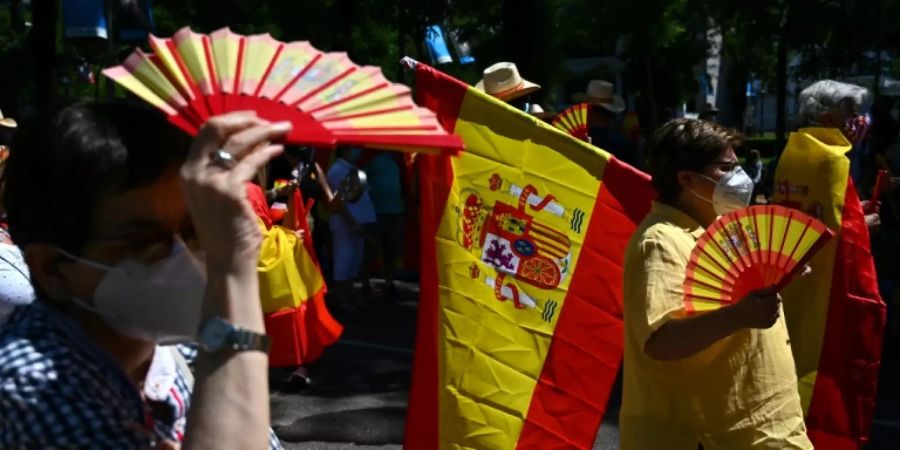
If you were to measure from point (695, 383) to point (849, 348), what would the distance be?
1.83m

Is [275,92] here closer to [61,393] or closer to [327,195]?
[61,393]

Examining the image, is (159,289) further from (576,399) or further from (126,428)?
(576,399)

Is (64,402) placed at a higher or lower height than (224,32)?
lower

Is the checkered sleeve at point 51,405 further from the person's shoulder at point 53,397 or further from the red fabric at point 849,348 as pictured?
the red fabric at point 849,348

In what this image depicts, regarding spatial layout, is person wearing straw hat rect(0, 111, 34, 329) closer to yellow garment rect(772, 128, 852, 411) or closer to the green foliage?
yellow garment rect(772, 128, 852, 411)

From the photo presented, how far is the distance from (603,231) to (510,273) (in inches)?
13.0

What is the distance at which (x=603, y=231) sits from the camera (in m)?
4.06

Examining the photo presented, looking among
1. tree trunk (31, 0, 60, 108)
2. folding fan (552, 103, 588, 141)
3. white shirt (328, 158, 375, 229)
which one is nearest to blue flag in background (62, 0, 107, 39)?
tree trunk (31, 0, 60, 108)

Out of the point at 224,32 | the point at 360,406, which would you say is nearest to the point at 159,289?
the point at 224,32

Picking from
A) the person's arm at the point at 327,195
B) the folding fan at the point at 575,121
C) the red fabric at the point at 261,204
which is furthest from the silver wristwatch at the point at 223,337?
the person's arm at the point at 327,195

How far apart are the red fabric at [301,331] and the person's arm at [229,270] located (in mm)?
4580

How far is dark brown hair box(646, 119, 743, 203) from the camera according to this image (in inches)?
135

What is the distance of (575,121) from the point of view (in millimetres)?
6504

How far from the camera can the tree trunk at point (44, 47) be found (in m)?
16.3
